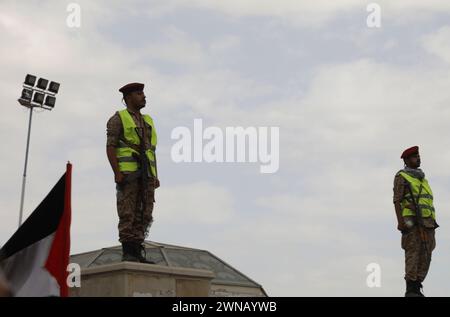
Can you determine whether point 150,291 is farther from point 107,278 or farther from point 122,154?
point 122,154

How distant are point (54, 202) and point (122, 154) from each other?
2.79 meters

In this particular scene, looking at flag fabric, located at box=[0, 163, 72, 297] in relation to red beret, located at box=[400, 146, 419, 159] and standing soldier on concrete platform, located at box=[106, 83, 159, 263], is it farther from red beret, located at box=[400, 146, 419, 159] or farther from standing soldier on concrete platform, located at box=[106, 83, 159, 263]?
red beret, located at box=[400, 146, 419, 159]

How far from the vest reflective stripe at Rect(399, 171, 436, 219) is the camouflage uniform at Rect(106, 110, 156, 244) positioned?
368 cm

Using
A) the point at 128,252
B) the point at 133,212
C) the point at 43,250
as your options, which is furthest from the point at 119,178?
the point at 43,250

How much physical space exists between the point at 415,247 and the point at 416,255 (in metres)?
0.11

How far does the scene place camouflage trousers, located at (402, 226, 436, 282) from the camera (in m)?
10.8

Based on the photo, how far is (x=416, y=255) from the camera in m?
10.9

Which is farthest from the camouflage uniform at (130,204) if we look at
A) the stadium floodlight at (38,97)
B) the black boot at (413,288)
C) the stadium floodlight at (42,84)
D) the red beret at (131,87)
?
A: the stadium floodlight at (42,84)

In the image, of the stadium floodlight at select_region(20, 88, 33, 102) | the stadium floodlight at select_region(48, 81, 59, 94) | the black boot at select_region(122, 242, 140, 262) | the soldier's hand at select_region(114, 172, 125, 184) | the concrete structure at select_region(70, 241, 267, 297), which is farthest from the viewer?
the stadium floodlight at select_region(48, 81, 59, 94)

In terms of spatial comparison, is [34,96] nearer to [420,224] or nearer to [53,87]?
[53,87]

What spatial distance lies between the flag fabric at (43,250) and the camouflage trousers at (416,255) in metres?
5.73

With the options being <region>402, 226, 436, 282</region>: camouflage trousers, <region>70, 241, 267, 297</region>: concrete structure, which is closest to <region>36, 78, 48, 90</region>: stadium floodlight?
<region>402, 226, 436, 282</region>: camouflage trousers
